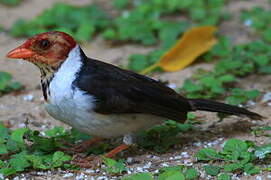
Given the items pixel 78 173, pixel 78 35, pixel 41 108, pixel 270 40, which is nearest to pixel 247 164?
pixel 78 173

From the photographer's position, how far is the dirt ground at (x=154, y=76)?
4602mm

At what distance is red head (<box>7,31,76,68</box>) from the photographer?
4633mm

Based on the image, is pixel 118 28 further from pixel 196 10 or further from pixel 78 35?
pixel 196 10

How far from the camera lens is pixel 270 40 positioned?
22.7ft

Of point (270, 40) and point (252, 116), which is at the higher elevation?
point (270, 40)

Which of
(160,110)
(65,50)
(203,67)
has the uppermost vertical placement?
(203,67)

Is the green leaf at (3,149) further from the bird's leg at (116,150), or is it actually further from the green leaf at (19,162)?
the bird's leg at (116,150)

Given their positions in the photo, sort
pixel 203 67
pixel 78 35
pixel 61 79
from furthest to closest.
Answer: pixel 78 35 → pixel 203 67 → pixel 61 79

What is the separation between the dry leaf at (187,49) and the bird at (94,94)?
5.31 feet

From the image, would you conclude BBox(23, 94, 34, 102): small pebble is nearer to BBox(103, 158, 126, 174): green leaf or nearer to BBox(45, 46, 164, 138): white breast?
BBox(45, 46, 164, 138): white breast

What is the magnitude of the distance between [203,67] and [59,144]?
2.25 m

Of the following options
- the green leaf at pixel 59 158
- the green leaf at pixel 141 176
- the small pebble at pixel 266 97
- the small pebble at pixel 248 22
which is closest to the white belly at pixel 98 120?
the green leaf at pixel 59 158

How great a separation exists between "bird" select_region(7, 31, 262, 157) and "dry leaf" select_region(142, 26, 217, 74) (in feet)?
5.31

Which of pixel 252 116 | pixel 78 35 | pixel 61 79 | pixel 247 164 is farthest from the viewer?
pixel 78 35
